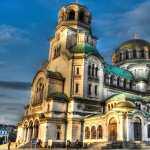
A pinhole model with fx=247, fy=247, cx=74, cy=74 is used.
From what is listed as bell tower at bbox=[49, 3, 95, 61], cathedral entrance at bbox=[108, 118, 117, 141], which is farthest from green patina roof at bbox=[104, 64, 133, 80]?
cathedral entrance at bbox=[108, 118, 117, 141]

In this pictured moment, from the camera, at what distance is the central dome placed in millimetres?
63325

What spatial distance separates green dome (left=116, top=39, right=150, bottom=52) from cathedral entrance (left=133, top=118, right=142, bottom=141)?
104 feet

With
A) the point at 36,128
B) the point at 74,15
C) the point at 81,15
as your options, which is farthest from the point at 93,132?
the point at 81,15

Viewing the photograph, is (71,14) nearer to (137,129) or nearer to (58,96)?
(58,96)

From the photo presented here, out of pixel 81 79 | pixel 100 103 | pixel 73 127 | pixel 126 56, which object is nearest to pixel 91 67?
pixel 81 79

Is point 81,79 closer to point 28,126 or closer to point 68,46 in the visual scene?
point 68,46

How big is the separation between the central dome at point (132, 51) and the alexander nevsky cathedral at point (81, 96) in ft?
14.8

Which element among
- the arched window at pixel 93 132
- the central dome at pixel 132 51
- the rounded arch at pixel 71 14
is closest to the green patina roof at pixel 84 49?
the rounded arch at pixel 71 14

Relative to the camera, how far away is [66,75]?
156ft

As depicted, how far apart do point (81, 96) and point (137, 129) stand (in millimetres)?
12197

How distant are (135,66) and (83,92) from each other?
→ 74.0 feet

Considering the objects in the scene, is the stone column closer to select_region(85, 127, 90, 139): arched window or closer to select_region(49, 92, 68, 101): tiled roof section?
select_region(85, 127, 90, 139): arched window

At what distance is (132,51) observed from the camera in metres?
63.9

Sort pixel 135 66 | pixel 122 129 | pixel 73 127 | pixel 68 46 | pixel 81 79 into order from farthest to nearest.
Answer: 1. pixel 135 66
2. pixel 68 46
3. pixel 81 79
4. pixel 73 127
5. pixel 122 129
